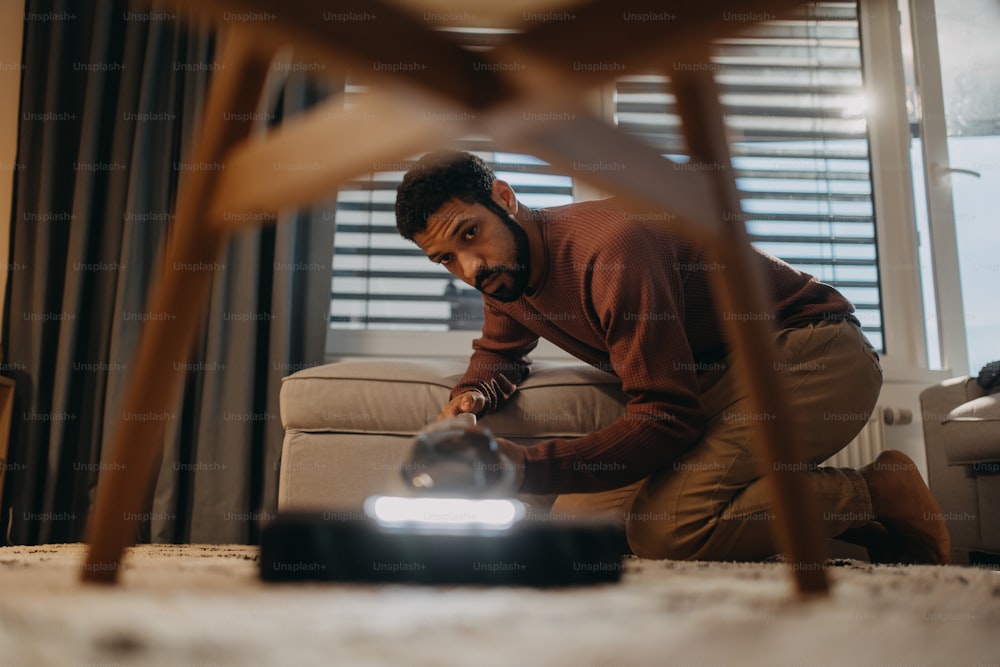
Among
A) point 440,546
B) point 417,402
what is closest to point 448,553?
point 440,546

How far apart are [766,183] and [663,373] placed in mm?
1603

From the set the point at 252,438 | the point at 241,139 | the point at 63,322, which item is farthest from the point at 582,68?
the point at 63,322

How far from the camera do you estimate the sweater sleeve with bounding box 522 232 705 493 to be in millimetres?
1243

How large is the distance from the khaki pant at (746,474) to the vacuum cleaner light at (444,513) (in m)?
0.63

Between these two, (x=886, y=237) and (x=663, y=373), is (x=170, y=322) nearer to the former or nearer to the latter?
(x=663, y=373)

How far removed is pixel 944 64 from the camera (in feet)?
9.09

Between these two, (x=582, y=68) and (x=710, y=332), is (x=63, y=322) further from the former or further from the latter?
(x=582, y=68)

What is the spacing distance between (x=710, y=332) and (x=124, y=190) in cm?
176

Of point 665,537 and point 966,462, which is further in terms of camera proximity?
point 966,462

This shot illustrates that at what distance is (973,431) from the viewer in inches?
69.0

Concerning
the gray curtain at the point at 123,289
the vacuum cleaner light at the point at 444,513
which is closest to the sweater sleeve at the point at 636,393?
the vacuum cleaner light at the point at 444,513

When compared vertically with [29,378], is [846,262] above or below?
above

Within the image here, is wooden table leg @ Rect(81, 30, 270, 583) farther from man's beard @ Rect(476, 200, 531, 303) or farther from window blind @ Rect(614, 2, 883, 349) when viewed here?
window blind @ Rect(614, 2, 883, 349)

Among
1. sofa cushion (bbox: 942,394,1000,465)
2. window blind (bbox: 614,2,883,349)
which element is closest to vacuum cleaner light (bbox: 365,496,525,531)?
sofa cushion (bbox: 942,394,1000,465)
